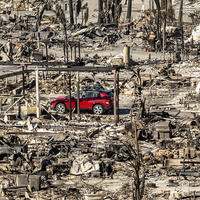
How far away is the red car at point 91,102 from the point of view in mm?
31672

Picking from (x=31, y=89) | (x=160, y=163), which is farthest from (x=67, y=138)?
(x=31, y=89)

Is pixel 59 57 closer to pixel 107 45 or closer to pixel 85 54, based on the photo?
pixel 85 54

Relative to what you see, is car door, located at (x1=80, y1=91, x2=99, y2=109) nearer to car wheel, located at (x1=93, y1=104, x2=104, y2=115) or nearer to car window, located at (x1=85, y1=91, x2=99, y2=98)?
car window, located at (x1=85, y1=91, x2=99, y2=98)

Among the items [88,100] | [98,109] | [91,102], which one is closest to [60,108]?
[88,100]

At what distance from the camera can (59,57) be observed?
51.8 metres

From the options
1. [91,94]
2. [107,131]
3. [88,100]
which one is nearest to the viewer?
[107,131]

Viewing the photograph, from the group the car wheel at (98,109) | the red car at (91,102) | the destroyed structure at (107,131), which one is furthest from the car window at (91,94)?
the destroyed structure at (107,131)

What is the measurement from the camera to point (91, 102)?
104 ft

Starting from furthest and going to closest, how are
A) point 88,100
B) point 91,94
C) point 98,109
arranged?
point 91,94 → point 88,100 → point 98,109

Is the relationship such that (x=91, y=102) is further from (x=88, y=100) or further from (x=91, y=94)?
(x=91, y=94)

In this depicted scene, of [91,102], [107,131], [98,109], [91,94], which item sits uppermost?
[91,94]

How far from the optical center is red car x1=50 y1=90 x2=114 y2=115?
3167 centimetres

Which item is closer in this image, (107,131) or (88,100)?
(107,131)

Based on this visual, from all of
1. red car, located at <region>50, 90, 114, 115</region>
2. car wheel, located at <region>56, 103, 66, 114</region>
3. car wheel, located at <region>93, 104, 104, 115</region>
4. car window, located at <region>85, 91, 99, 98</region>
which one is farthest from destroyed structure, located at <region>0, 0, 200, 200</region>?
car window, located at <region>85, 91, 99, 98</region>
